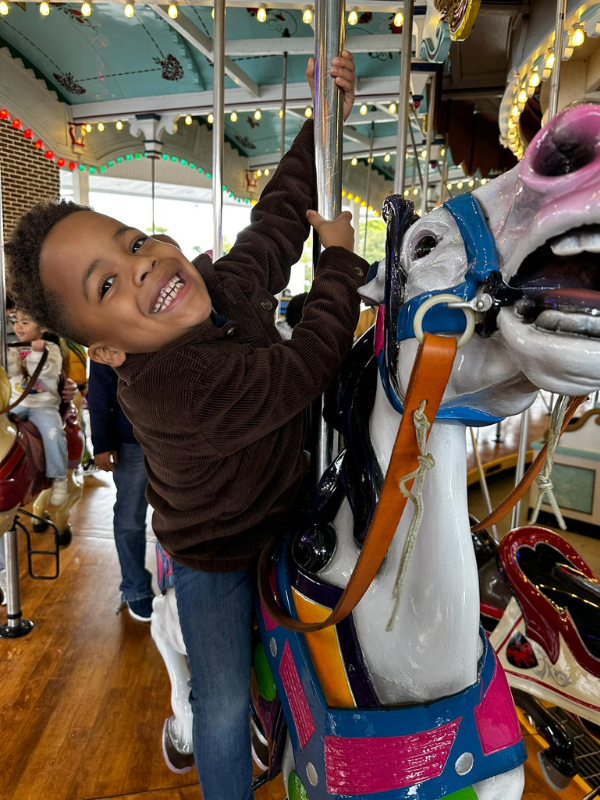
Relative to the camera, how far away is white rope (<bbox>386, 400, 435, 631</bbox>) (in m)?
0.60

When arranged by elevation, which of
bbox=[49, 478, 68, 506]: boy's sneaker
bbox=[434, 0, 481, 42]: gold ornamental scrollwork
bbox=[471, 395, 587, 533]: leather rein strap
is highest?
bbox=[434, 0, 481, 42]: gold ornamental scrollwork

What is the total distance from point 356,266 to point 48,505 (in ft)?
9.09

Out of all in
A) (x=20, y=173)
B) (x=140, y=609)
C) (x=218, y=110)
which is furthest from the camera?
(x=20, y=173)

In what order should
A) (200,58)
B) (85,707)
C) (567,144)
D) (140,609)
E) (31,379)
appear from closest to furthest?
1. (567,144)
2. (85,707)
3. (31,379)
4. (140,609)
5. (200,58)

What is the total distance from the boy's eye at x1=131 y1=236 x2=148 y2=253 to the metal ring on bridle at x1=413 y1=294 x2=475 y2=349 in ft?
1.94

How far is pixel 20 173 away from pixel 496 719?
7402mm

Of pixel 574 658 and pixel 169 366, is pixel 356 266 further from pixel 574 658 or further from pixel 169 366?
pixel 574 658

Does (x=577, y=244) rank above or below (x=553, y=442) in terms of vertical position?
above

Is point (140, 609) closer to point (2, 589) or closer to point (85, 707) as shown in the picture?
point (85, 707)

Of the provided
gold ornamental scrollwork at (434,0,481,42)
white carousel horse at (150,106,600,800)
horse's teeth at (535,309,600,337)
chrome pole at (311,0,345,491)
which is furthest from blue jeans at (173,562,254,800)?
gold ornamental scrollwork at (434,0,481,42)

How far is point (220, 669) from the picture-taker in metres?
1.09

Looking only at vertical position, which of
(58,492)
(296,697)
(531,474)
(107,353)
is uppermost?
(107,353)

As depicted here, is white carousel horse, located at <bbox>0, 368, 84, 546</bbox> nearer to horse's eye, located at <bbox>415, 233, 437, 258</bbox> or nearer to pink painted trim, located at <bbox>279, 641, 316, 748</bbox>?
pink painted trim, located at <bbox>279, 641, 316, 748</bbox>

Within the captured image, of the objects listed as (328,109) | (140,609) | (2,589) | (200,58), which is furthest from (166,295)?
(200,58)
